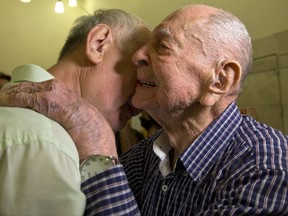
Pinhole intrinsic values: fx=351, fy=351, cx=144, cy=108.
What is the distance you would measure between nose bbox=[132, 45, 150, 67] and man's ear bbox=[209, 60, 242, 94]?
206 mm

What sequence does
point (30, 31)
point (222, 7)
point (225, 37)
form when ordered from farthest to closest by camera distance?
point (30, 31), point (222, 7), point (225, 37)

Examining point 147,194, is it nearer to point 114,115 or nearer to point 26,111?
point 114,115

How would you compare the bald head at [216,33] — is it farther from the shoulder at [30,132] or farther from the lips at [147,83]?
the shoulder at [30,132]

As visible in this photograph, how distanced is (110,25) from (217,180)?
1.88ft

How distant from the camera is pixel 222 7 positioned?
7.54ft

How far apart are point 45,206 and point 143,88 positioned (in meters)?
0.55

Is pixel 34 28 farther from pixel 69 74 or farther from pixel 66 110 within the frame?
pixel 66 110

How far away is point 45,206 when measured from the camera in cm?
62

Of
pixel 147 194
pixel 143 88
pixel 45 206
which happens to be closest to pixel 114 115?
pixel 143 88

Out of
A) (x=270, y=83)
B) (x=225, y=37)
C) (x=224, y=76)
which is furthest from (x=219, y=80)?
(x=270, y=83)

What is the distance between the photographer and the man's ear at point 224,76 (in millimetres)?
1011

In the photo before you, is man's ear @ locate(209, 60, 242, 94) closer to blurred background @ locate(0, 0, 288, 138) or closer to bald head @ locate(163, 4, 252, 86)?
bald head @ locate(163, 4, 252, 86)

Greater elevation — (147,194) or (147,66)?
(147,66)

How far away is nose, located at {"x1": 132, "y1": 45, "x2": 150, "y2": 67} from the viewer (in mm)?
1062
